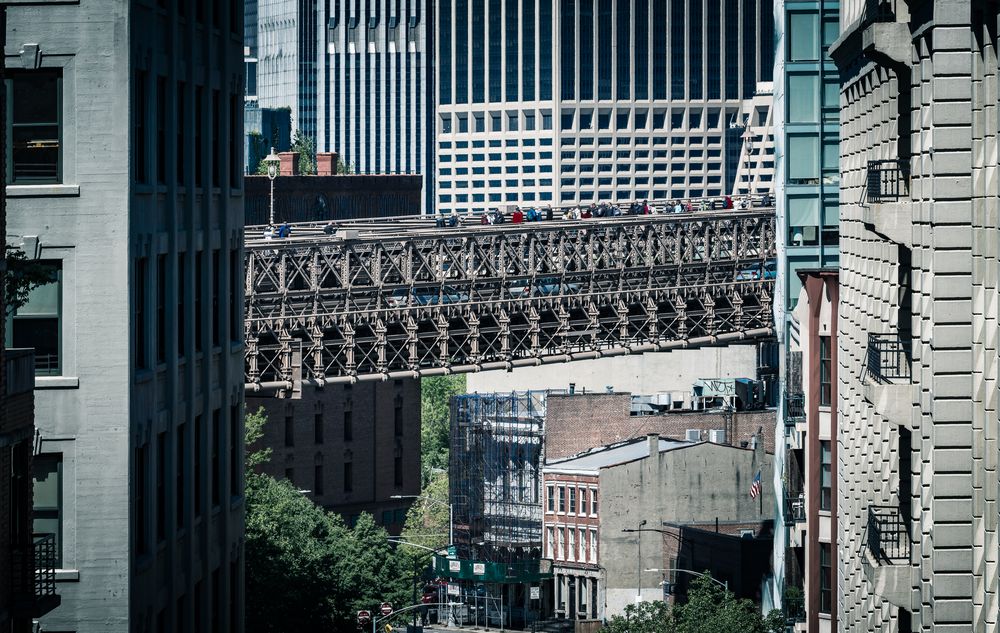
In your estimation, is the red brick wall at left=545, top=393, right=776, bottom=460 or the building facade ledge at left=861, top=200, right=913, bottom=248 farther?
the red brick wall at left=545, top=393, right=776, bottom=460

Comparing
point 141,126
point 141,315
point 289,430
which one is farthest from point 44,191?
point 289,430

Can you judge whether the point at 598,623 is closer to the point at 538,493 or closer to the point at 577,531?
the point at 577,531

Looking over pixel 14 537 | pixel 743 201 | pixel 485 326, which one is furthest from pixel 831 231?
pixel 743 201

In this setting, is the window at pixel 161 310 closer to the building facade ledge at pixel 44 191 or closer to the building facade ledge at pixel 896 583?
the building facade ledge at pixel 44 191

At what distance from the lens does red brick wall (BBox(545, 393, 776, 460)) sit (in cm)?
13712

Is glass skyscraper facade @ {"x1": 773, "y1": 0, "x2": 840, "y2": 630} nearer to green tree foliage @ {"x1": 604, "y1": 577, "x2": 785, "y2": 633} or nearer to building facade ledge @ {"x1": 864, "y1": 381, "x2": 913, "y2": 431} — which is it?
green tree foliage @ {"x1": 604, "y1": 577, "x2": 785, "y2": 633}

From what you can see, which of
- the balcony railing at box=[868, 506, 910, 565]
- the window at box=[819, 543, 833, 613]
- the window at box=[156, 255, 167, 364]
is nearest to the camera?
the balcony railing at box=[868, 506, 910, 565]

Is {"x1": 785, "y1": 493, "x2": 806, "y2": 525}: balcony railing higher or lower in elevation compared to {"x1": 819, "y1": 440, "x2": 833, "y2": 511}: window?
lower

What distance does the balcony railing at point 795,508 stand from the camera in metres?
59.1

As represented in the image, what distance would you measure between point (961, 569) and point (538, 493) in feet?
364

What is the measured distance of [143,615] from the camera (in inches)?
1340

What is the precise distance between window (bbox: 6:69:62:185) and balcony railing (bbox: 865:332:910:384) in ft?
41.4

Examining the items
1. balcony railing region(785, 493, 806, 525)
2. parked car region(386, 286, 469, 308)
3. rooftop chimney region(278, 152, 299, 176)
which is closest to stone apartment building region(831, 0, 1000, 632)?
balcony railing region(785, 493, 806, 525)

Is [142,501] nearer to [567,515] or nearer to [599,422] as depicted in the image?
[567,515]
